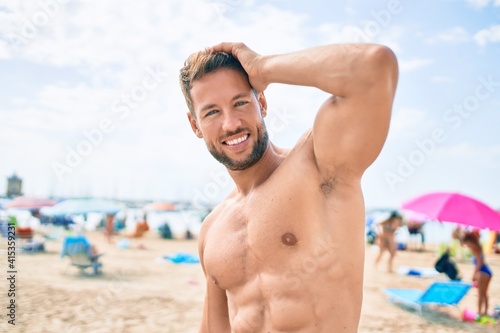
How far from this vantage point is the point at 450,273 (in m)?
9.31

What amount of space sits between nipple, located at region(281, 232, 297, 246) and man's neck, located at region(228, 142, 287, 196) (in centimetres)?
33

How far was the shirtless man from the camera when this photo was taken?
141 cm

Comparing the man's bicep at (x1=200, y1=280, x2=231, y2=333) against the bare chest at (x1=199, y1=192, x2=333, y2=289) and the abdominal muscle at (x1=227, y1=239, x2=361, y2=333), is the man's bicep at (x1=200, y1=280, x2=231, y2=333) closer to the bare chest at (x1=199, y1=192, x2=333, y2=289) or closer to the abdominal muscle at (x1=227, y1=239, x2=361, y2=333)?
the bare chest at (x1=199, y1=192, x2=333, y2=289)

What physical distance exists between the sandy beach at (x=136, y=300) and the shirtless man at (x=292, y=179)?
5.70m

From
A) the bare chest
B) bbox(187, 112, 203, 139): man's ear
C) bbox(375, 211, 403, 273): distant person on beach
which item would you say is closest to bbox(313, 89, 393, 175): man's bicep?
the bare chest

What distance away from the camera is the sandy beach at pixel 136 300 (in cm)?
734

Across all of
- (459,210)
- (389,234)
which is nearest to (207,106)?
(459,210)

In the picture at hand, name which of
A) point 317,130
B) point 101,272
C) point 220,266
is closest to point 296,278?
point 220,266

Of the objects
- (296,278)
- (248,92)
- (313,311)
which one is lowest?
(313,311)

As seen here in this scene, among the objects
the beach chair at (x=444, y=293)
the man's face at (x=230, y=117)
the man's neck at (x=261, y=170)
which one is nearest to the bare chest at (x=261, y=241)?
the man's neck at (x=261, y=170)

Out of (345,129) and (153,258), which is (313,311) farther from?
(153,258)

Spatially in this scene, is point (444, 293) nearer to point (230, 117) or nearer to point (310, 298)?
point (310, 298)

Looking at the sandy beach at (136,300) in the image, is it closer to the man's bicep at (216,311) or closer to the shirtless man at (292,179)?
the man's bicep at (216,311)

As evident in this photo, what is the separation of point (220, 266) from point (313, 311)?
1.74ft
